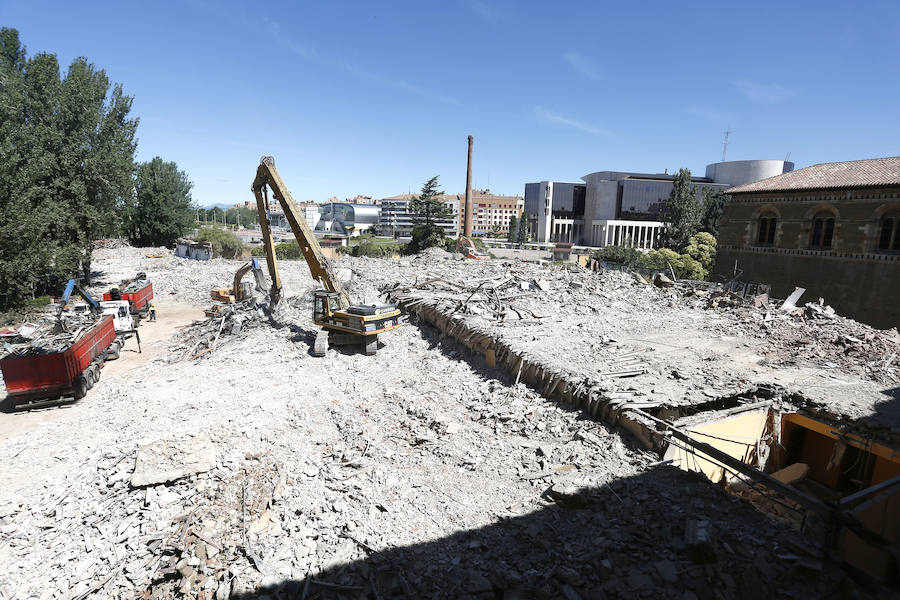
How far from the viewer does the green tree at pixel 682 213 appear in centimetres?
3994

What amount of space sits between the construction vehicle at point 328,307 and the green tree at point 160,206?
34876mm

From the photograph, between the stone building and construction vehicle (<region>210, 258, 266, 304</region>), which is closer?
construction vehicle (<region>210, 258, 266, 304</region>)

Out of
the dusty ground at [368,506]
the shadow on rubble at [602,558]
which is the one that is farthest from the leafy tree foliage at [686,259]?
the shadow on rubble at [602,558]

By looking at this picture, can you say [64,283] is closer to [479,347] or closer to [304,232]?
[304,232]

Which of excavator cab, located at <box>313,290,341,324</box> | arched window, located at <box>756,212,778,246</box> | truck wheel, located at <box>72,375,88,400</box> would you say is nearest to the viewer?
truck wheel, located at <box>72,375,88,400</box>

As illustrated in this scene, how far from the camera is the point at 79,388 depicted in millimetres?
11258

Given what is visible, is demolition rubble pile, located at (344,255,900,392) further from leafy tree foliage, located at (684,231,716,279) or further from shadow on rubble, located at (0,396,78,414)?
leafy tree foliage, located at (684,231,716,279)

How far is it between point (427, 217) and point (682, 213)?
25449 mm

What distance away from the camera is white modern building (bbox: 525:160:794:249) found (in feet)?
226

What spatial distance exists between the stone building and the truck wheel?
29.5m

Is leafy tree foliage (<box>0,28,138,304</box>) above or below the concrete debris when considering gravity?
above

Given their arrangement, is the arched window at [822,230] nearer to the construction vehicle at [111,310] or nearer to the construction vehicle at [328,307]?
the construction vehicle at [328,307]

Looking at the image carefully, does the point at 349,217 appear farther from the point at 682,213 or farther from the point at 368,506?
the point at 368,506

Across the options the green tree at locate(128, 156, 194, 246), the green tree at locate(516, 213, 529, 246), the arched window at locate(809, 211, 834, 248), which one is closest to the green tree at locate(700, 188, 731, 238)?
the arched window at locate(809, 211, 834, 248)
